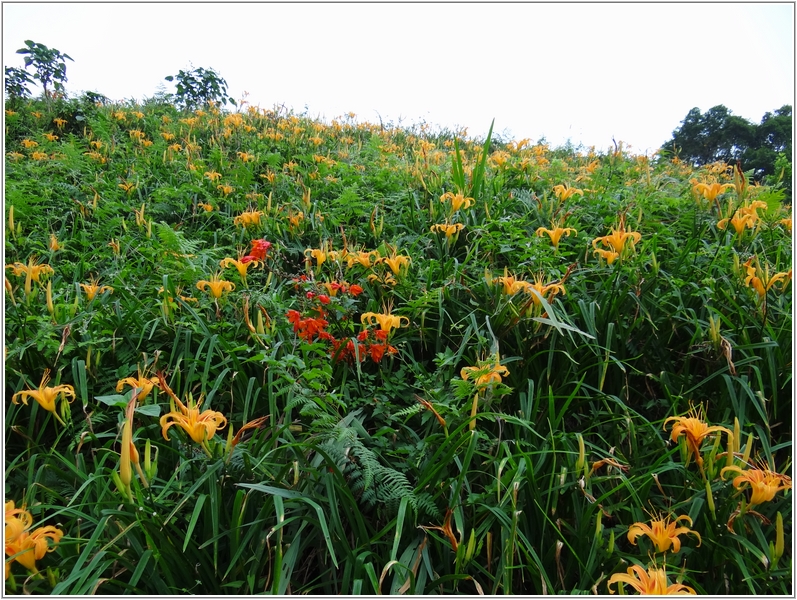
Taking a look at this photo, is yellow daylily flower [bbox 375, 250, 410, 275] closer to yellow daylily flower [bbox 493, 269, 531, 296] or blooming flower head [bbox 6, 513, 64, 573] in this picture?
yellow daylily flower [bbox 493, 269, 531, 296]

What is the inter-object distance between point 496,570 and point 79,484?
4.41 feet

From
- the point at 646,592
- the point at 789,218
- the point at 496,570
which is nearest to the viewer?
the point at 646,592

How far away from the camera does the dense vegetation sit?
4.19 feet

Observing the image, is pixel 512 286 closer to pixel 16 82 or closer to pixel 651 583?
pixel 651 583

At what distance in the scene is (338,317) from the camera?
6.49ft

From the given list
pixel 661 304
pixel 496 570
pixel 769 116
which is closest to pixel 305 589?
pixel 496 570

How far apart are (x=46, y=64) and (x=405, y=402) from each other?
7267 mm

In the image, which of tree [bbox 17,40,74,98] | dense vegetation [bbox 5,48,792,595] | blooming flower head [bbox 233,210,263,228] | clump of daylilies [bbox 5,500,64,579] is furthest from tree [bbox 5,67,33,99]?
clump of daylilies [bbox 5,500,64,579]

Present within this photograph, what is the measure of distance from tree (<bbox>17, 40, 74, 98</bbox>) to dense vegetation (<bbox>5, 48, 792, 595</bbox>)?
3982 millimetres

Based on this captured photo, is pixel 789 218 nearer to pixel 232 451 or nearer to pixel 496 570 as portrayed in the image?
pixel 496 570

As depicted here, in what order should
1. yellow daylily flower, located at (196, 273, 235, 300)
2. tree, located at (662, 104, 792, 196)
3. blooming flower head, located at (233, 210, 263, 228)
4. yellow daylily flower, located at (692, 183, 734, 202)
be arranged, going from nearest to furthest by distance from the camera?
yellow daylily flower, located at (196, 273, 235, 300) → yellow daylily flower, located at (692, 183, 734, 202) → blooming flower head, located at (233, 210, 263, 228) → tree, located at (662, 104, 792, 196)

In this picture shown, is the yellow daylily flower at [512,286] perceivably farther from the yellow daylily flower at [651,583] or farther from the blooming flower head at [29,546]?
the blooming flower head at [29,546]

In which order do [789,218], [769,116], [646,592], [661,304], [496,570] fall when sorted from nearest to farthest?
[646,592]
[496,570]
[661,304]
[789,218]
[769,116]

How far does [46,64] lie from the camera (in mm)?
6164
